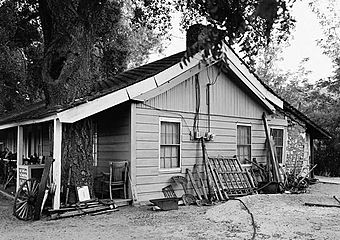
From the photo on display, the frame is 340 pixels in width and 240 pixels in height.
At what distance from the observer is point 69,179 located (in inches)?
337

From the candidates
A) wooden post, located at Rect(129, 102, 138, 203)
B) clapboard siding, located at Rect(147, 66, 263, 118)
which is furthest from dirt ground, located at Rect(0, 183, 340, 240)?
clapboard siding, located at Rect(147, 66, 263, 118)

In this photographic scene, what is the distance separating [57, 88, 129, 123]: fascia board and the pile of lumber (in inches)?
71.1

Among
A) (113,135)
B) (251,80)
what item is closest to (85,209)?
(113,135)

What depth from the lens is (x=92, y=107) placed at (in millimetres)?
8359

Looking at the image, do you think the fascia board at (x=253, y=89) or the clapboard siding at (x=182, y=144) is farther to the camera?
the fascia board at (x=253, y=89)

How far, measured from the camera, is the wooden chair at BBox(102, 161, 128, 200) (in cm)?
906

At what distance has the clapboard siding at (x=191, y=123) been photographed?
372 inches

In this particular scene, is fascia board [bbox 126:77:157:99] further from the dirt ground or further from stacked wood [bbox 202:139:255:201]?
the dirt ground

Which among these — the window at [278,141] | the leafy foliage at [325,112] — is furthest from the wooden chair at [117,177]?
the leafy foliage at [325,112]

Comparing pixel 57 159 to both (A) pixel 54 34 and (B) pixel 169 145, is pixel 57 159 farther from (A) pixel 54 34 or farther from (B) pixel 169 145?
(A) pixel 54 34

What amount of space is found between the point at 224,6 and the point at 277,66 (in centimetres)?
3313

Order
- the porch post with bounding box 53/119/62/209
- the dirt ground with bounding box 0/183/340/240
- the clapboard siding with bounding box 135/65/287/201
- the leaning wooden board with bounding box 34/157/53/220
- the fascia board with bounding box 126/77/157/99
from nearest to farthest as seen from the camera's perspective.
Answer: the dirt ground with bounding box 0/183/340/240 → the leaning wooden board with bounding box 34/157/53/220 → the porch post with bounding box 53/119/62/209 → the fascia board with bounding box 126/77/157/99 → the clapboard siding with bounding box 135/65/287/201

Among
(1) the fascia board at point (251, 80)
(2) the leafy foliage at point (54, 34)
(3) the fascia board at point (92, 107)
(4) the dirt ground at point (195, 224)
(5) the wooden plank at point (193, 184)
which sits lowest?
(4) the dirt ground at point (195, 224)

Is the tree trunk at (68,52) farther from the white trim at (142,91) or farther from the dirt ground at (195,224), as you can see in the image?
the dirt ground at (195,224)
